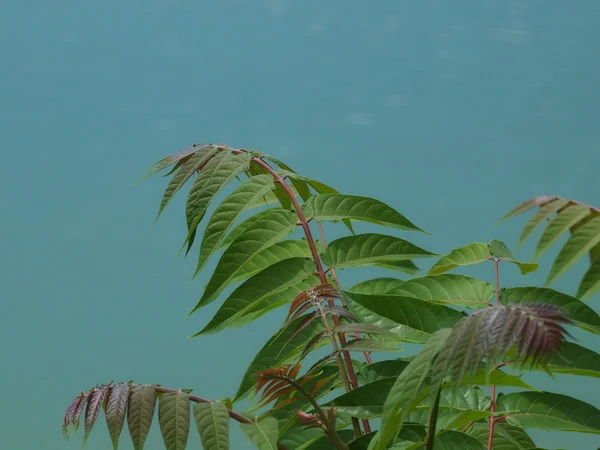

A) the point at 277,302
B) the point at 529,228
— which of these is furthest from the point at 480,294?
the point at 529,228

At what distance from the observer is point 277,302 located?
806mm

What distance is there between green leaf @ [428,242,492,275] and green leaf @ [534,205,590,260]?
0.35m

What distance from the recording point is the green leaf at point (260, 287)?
2.43 ft

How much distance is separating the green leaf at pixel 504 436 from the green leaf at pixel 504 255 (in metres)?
0.16

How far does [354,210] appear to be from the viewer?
78 centimetres

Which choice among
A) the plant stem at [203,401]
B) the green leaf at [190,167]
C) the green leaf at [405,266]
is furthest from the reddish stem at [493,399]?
the green leaf at [190,167]

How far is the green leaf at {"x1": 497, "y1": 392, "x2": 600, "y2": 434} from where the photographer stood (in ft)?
2.20

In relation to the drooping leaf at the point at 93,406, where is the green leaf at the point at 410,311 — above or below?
above

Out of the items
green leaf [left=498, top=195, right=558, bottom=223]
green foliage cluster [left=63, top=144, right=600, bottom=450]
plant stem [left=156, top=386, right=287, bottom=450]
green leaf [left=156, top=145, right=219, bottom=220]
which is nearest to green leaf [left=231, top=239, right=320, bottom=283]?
green foliage cluster [left=63, top=144, right=600, bottom=450]

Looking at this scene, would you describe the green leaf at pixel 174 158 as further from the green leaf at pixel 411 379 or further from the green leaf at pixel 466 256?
the green leaf at pixel 411 379

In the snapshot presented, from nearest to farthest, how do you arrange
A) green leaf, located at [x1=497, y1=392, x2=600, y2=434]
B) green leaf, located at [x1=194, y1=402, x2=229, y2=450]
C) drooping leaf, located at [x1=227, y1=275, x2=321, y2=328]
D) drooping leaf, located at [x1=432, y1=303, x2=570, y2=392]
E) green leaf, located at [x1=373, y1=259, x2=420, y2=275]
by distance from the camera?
drooping leaf, located at [x1=432, y1=303, x2=570, y2=392] < green leaf, located at [x1=194, y1=402, x2=229, y2=450] < green leaf, located at [x1=497, y1=392, x2=600, y2=434] < drooping leaf, located at [x1=227, y1=275, x2=321, y2=328] < green leaf, located at [x1=373, y1=259, x2=420, y2=275]

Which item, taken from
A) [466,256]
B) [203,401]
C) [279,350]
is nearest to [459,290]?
[466,256]

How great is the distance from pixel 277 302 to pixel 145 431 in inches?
9.8

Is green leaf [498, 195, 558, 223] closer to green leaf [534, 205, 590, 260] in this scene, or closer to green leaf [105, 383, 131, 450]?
green leaf [534, 205, 590, 260]
